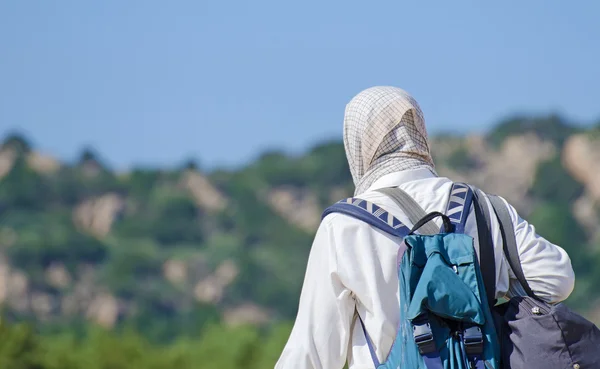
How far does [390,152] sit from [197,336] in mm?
50827

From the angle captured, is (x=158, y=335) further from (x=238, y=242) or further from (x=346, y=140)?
(x=346, y=140)

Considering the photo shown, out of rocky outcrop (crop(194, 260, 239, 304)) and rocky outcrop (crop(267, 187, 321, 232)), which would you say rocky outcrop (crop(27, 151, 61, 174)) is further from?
rocky outcrop (crop(194, 260, 239, 304))

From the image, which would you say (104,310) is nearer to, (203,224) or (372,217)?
(203,224)

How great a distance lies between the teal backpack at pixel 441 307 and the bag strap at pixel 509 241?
128 mm

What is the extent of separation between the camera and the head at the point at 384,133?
2338 millimetres

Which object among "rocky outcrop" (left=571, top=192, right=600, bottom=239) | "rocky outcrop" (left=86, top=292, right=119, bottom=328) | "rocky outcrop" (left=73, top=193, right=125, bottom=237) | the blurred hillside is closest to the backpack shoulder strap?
the blurred hillside

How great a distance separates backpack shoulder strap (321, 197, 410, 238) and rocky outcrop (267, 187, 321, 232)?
6611 centimetres

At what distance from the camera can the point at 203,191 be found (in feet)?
234

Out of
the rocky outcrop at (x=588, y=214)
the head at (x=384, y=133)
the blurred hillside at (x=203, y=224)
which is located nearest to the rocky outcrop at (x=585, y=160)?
the blurred hillside at (x=203, y=224)

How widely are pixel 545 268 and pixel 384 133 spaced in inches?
15.9

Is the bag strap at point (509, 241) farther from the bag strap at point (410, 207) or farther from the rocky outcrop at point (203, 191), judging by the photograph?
the rocky outcrop at point (203, 191)

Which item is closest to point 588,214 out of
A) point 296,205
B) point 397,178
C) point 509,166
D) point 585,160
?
point 585,160

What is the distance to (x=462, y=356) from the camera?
6.77 feet

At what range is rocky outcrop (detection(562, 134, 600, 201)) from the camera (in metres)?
65.2
